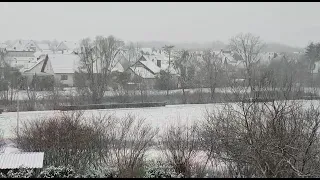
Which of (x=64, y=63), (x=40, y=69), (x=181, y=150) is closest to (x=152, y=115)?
(x=181, y=150)

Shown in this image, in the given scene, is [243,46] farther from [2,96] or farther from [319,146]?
[319,146]

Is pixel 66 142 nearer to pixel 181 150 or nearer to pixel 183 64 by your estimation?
pixel 181 150

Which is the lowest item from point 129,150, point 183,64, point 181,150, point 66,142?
point 129,150

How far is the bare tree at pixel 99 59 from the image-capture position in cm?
3682

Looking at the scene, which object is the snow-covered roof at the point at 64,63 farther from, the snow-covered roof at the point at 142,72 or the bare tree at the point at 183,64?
the bare tree at the point at 183,64

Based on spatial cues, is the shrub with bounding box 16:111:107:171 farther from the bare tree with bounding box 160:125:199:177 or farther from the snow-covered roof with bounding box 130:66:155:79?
the snow-covered roof with bounding box 130:66:155:79

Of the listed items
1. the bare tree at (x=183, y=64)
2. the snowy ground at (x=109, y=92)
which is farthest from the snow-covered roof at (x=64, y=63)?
the bare tree at (x=183, y=64)

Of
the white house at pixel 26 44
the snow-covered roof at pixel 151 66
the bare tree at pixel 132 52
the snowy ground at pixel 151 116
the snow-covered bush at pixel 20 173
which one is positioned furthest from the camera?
the white house at pixel 26 44

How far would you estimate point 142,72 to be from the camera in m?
42.5

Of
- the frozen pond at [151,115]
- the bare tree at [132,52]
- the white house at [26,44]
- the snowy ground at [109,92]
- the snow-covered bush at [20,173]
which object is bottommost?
the frozen pond at [151,115]

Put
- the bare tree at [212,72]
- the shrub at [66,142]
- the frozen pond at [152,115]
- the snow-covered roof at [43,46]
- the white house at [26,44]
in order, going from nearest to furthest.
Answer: the shrub at [66,142], the frozen pond at [152,115], the bare tree at [212,72], the white house at [26,44], the snow-covered roof at [43,46]

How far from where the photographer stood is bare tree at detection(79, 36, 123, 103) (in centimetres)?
3682

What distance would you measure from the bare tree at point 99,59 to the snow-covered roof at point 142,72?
8.26 ft

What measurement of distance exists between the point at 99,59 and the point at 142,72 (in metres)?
5.05
